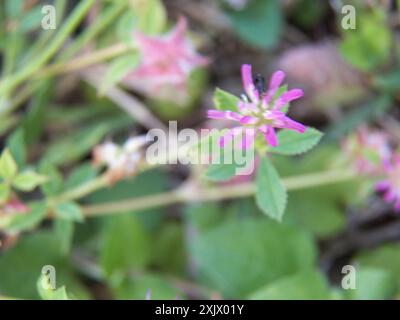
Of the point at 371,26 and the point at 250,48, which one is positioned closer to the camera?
the point at 371,26

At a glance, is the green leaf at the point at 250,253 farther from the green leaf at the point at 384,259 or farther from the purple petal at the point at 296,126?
the purple petal at the point at 296,126

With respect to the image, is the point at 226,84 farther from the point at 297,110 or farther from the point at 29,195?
the point at 29,195

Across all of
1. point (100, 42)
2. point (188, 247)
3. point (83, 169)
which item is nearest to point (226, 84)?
point (100, 42)

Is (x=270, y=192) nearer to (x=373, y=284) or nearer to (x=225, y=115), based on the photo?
(x=225, y=115)

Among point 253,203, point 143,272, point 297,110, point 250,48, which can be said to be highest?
point 250,48

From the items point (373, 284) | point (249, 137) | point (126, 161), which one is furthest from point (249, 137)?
point (373, 284)

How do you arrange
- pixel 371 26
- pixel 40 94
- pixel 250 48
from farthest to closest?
pixel 250 48
pixel 371 26
pixel 40 94
